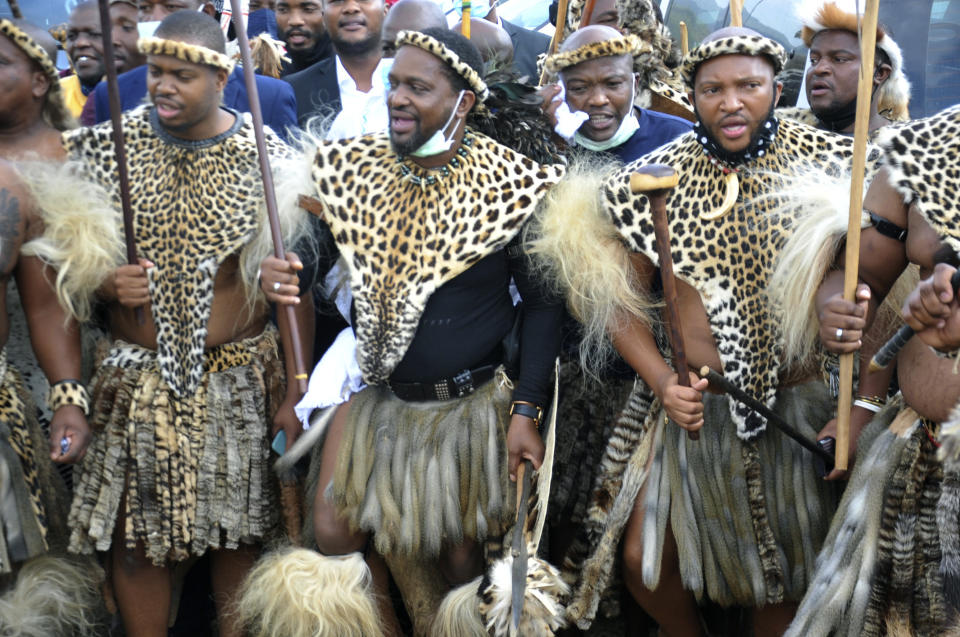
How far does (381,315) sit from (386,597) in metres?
0.95

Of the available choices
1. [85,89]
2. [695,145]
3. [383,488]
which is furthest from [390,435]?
[85,89]

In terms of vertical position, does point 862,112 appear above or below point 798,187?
above

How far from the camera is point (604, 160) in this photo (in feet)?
14.2

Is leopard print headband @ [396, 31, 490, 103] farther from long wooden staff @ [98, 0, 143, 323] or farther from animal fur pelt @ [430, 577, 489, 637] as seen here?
animal fur pelt @ [430, 577, 489, 637]

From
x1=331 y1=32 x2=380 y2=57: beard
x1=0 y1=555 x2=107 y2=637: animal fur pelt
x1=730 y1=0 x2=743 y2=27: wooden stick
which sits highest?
x1=730 y1=0 x2=743 y2=27: wooden stick

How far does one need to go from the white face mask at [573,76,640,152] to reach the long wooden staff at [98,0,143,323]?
5.61 ft

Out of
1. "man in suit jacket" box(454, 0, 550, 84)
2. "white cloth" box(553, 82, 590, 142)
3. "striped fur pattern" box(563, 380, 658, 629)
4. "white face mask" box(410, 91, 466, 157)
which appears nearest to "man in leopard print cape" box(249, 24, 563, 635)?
"white face mask" box(410, 91, 466, 157)

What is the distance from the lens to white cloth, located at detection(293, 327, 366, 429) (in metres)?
3.91

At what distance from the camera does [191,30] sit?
3.96 m

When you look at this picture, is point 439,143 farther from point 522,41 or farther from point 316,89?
point 522,41

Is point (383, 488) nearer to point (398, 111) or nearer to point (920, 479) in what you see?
point (398, 111)

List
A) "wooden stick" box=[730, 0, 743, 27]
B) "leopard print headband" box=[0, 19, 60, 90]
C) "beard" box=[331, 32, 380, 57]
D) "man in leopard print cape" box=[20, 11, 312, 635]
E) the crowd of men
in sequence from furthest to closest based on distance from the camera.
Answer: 1. "beard" box=[331, 32, 380, 57]
2. "leopard print headband" box=[0, 19, 60, 90]
3. "man in leopard print cape" box=[20, 11, 312, 635]
4. "wooden stick" box=[730, 0, 743, 27]
5. the crowd of men

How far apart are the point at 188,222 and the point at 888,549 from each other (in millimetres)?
→ 2487

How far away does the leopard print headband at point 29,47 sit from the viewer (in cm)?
411
